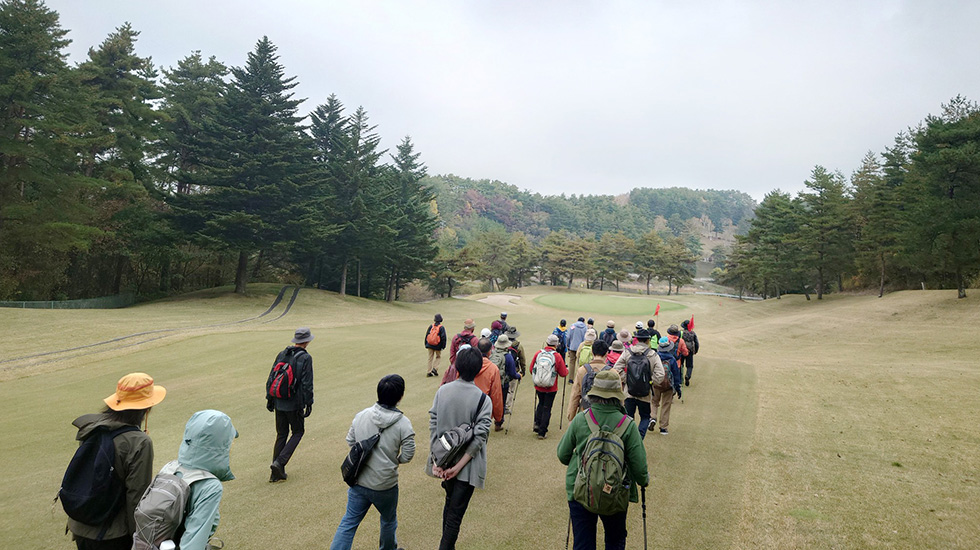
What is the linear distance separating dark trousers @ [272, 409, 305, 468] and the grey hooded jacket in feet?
8.88

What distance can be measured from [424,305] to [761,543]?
136 ft

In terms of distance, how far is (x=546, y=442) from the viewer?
27.4ft

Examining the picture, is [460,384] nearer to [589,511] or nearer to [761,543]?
[589,511]

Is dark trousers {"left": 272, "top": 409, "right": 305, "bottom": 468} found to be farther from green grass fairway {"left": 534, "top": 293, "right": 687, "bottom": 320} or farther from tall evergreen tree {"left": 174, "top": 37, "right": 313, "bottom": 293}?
green grass fairway {"left": 534, "top": 293, "right": 687, "bottom": 320}

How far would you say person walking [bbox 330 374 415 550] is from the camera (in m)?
4.08

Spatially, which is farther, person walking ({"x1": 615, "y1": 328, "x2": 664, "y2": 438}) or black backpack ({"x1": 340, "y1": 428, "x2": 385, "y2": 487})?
person walking ({"x1": 615, "y1": 328, "x2": 664, "y2": 438})

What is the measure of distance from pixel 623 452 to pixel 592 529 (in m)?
0.78

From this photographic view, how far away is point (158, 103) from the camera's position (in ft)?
125

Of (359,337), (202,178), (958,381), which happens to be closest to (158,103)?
(202,178)

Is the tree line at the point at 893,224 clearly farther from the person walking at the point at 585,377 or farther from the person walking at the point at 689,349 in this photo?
the person walking at the point at 585,377

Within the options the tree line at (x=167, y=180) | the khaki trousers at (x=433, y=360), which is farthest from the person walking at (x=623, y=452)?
the tree line at (x=167, y=180)

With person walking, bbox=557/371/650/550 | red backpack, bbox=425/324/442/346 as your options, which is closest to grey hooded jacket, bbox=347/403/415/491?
person walking, bbox=557/371/650/550

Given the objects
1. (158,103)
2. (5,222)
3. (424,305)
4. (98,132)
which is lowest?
(424,305)

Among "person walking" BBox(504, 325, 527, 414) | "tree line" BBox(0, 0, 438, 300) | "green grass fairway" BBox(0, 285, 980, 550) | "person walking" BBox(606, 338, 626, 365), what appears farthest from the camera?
"tree line" BBox(0, 0, 438, 300)
